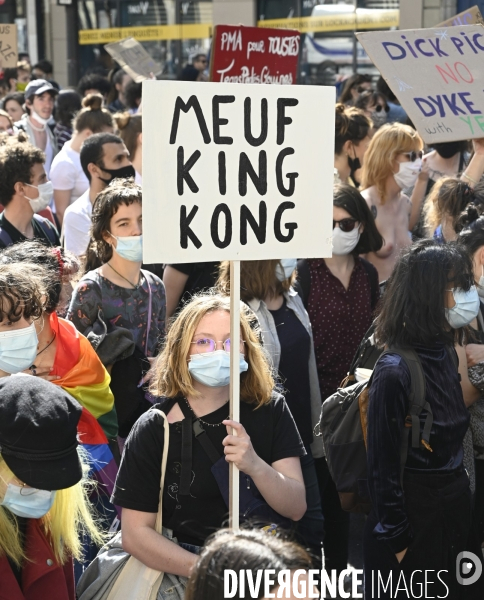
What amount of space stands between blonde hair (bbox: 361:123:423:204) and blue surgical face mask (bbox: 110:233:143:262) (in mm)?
2206

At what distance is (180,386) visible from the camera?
9.82 ft

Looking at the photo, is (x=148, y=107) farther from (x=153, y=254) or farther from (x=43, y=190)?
(x=43, y=190)

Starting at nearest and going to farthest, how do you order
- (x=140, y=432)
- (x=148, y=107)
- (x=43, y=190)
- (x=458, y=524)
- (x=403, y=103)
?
(x=148, y=107), (x=140, y=432), (x=458, y=524), (x=403, y=103), (x=43, y=190)

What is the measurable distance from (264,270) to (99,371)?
0.90m

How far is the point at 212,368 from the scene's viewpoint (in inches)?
117

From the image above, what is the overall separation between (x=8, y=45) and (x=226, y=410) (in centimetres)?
884

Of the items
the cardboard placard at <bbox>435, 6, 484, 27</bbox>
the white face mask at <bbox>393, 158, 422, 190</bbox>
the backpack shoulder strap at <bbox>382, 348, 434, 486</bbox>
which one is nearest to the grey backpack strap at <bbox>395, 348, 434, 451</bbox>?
the backpack shoulder strap at <bbox>382, 348, 434, 486</bbox>

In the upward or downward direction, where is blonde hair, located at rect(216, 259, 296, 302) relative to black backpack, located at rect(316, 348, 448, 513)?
upward

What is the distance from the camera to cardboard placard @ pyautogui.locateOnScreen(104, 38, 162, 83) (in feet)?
35.5

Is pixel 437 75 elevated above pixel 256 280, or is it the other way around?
pixel 437 75

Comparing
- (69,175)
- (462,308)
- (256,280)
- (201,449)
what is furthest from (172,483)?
(69,175)

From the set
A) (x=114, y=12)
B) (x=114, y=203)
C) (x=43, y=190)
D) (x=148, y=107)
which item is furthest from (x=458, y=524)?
(x=114, y=12)

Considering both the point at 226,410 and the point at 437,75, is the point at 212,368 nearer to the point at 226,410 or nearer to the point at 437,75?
the point at 226,410

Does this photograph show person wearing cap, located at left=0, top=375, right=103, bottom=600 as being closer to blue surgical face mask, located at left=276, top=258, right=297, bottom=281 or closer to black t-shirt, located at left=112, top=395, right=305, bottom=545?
black t-shirt, located at left=112, top=395, right=305, bottom=545
